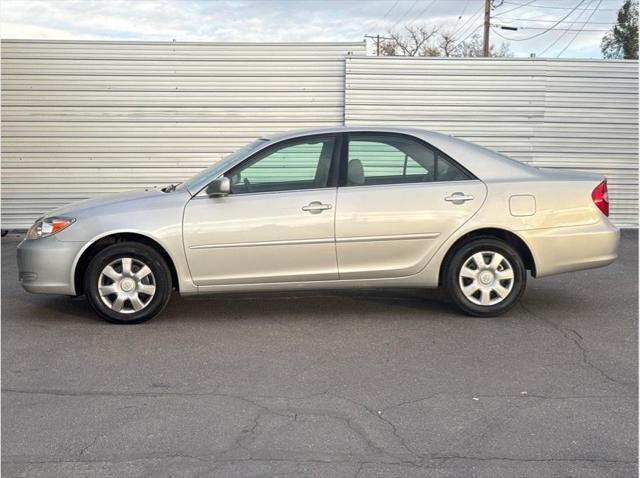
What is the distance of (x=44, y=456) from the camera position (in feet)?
11.8

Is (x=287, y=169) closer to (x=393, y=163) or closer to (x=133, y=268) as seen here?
(x=393, y=163)

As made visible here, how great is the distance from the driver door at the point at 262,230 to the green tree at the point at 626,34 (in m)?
33.0

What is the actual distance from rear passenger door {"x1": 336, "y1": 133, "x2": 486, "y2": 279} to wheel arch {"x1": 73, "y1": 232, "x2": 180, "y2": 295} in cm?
141

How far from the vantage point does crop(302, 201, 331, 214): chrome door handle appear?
19.4 ft

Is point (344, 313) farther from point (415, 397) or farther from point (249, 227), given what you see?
point (415, 397)

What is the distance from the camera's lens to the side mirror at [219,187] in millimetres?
5816

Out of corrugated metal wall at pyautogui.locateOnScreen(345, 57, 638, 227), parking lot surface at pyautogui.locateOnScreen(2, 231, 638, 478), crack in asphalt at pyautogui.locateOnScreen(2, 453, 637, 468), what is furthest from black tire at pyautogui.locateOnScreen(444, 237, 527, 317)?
corrugated metal wall at pyautogui.locateOnScreen(345, 57, 638, 227)

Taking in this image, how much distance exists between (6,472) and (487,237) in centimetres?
413

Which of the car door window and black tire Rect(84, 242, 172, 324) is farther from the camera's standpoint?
the car door window

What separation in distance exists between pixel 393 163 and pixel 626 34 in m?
35.4

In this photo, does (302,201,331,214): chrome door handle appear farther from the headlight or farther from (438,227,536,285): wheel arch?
the headlight

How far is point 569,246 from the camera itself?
6109 millimetres

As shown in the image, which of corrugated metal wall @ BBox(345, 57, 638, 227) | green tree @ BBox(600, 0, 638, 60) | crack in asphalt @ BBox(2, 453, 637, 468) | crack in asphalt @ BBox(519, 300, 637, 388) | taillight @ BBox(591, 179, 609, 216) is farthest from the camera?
green tree @ BBox(600, 0, 638, 60)

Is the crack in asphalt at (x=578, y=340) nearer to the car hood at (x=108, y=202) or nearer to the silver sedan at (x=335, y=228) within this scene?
the silver sedan at (x=335, y=228)
